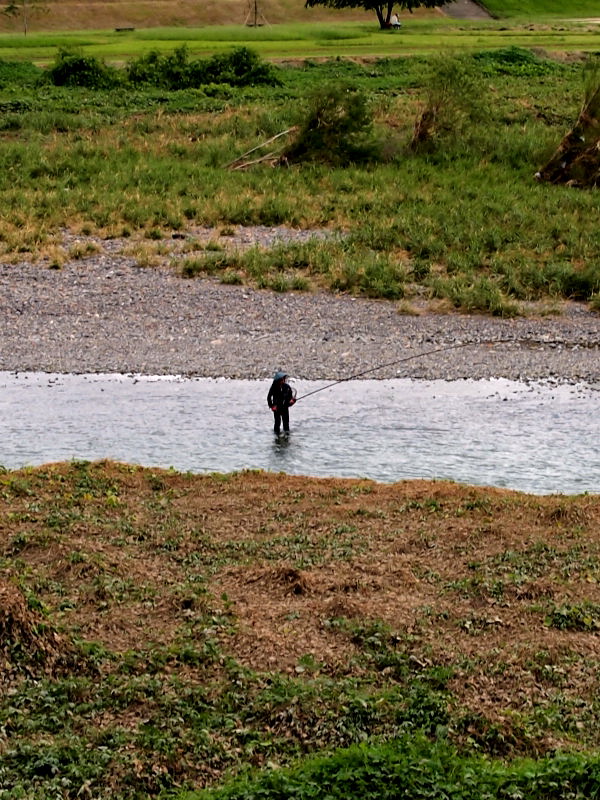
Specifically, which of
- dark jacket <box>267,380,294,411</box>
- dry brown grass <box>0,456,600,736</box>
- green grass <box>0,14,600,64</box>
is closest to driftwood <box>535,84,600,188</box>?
dark jacket <box>267,380,294,411</box>

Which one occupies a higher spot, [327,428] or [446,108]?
[446,108]

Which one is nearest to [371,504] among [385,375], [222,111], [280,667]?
[280,667]

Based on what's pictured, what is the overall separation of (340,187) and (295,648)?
27.3 m

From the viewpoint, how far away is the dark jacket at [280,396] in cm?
1817

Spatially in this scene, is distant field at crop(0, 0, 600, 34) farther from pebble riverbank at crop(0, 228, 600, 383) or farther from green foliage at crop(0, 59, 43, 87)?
pebble riverbank at crop(0, 228, 600, 383)

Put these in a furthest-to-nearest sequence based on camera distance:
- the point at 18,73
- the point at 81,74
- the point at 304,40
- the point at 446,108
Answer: the point at 304,40 → the point at 18,73 → the point at 81,74 → the point at 446,108

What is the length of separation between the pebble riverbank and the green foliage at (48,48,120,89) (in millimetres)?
27678

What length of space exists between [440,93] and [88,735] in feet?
116

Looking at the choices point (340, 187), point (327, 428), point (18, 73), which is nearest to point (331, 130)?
point (340, 187)

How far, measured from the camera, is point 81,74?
53719mm

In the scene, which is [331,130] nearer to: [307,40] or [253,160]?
[253,160]

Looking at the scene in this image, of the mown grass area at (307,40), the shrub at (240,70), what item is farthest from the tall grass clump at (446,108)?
the mown grass area at (307,40)

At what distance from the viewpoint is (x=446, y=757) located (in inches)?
337

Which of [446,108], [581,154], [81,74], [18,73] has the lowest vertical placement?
[581,154]
